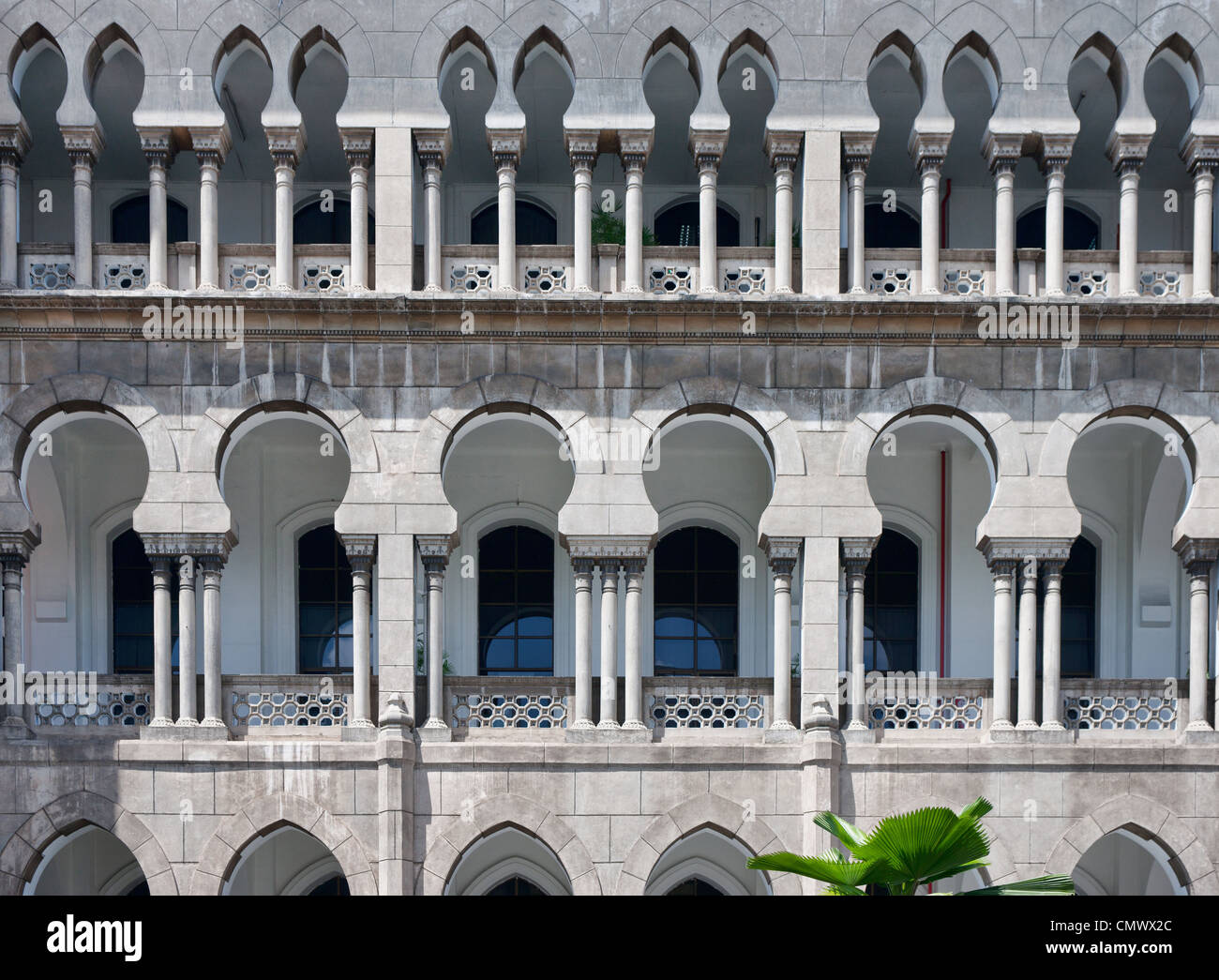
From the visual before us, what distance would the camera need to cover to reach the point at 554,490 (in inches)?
1088

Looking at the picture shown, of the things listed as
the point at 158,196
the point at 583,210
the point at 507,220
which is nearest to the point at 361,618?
the point at 507,220

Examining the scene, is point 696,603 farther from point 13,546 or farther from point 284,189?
point 13,546

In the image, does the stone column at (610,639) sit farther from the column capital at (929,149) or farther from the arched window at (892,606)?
the column capital at (929,149)

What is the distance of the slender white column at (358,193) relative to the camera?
975 inches

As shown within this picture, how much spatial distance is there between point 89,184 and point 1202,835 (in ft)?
57.3

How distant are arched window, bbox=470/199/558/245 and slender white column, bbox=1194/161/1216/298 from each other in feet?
31.9

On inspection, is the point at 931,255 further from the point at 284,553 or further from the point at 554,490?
the point at 284,553

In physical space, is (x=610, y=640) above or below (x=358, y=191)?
below

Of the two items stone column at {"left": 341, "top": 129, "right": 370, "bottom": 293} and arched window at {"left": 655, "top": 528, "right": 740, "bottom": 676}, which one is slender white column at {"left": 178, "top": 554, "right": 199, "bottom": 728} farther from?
arched window at {"left": 655, "top": 528, "right": 740, "bottom": 676}

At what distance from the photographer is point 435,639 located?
24031mm

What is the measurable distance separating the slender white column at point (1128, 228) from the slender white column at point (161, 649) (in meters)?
13.7

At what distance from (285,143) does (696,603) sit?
9.38 meters
